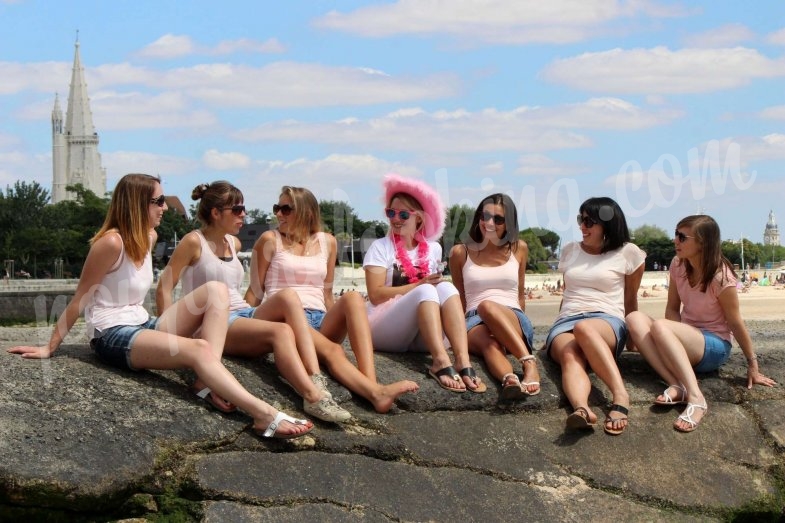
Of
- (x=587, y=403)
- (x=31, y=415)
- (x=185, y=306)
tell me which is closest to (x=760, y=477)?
(x=587, y=403)

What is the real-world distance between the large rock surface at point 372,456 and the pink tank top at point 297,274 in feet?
2.05

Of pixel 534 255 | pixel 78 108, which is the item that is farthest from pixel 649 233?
pixel 78 108

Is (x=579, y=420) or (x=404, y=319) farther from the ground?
(x=404, y=319)

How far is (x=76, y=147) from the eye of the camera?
15612 centimetres

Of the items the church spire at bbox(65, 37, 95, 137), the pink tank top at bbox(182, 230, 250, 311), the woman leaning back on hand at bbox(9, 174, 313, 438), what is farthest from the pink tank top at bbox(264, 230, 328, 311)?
the church spire at bbox(65, 37, 95, 137)

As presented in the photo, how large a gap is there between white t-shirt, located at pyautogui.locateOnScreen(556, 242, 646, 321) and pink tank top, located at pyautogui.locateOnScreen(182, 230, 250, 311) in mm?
2387

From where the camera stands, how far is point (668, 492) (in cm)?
633

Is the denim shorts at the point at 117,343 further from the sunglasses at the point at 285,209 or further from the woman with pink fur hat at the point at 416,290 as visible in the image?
the woman with pink fur hat at the point at 416,290

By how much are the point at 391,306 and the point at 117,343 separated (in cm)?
196

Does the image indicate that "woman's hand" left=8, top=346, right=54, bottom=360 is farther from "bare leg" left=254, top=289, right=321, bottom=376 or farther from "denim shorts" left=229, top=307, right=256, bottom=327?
"bare leg" left=254, top=289, right=321, bottom=376

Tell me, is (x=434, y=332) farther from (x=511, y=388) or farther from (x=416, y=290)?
(x=511, y=388)

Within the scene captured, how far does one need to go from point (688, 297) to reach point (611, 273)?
64cm

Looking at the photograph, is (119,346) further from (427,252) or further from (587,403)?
(587,403)

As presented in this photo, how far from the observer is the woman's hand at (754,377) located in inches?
289
